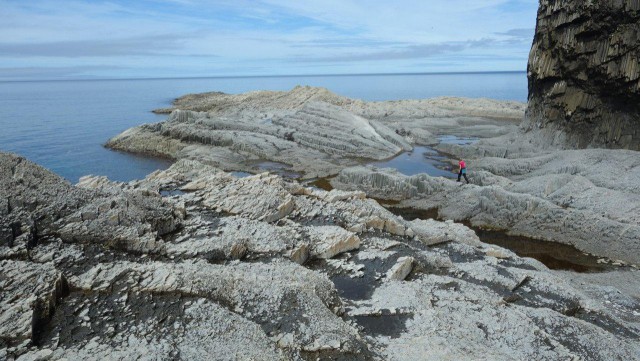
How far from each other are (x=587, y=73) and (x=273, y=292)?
4769 centimetres

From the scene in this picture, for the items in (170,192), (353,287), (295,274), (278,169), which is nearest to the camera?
(295,274)

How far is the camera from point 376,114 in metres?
96.2

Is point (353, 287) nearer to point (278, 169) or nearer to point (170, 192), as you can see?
point (170, 192)

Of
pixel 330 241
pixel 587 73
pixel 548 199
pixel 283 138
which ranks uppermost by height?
pixel 587 73

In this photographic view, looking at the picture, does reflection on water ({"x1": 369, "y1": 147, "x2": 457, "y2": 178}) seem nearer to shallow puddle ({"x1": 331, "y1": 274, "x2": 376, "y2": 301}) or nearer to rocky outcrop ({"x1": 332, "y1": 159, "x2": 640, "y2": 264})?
rocky outcrop ({"x1": 332, "y1": 159, "x2": 640, "y2": 264})

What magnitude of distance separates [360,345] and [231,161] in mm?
42152

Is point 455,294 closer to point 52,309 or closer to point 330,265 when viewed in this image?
point 330,265

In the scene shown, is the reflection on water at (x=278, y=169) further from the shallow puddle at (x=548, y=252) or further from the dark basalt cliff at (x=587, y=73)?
the dark basalt cliff at (x=587, y=73)

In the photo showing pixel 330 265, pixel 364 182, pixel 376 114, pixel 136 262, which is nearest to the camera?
pixel 136 262

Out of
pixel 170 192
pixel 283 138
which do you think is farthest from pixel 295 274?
pixel 283 138

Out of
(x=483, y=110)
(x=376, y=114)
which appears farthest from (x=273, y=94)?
(x=483, y=110)

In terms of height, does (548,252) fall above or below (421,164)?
below

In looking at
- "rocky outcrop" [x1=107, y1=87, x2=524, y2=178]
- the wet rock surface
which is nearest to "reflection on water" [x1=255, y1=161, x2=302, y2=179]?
"rocky outcrop" [x1=107, y1=87, x2=524, y2=178]

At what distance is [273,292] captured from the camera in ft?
43.2
